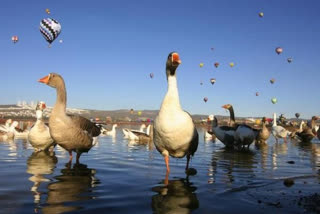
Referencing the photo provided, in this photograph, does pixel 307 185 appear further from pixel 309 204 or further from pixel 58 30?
pixel 58 30

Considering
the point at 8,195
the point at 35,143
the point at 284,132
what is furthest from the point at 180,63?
the point at 284,132

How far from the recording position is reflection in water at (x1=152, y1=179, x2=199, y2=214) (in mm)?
4781

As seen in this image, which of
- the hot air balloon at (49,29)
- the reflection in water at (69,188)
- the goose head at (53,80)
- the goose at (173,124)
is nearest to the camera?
the reflection in water at (69,188)

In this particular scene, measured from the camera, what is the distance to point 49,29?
3475 cm

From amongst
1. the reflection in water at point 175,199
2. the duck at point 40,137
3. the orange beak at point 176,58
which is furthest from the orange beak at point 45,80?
the reflection in water at point 175,199

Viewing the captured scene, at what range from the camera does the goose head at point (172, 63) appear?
25.0ft

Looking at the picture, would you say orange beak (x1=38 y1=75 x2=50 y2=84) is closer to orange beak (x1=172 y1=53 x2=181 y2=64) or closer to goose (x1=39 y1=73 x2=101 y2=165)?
goose (x1=39 y1=73 x2=101 y2=165)

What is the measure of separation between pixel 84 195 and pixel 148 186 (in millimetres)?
1521

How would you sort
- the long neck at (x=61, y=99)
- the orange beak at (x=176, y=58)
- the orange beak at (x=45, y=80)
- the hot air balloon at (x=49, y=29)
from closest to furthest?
the orange beak at (x=176, y=58) → the long neck at (x=61, y=99) → the orange beak at (x=45, y=80) → the hot air balloon at (x=49, y=29)

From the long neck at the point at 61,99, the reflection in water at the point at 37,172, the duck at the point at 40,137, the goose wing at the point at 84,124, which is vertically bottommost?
the reflection in water at the point at 37,172

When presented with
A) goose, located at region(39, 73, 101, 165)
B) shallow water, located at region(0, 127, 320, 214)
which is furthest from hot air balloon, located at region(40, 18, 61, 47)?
shallow water, located at region(0, 127, 320, 214)

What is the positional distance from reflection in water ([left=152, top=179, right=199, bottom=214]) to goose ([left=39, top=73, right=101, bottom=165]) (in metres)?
3.78

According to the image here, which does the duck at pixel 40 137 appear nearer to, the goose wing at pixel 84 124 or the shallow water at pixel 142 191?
the goose wing at pixel 84 124

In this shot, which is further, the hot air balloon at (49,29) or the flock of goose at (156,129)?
the hot air balloon at (49,29)
